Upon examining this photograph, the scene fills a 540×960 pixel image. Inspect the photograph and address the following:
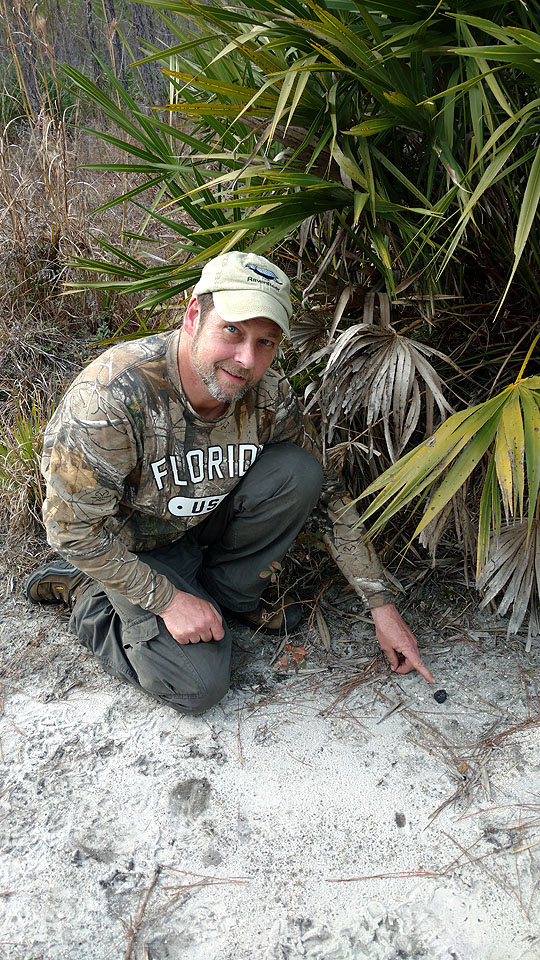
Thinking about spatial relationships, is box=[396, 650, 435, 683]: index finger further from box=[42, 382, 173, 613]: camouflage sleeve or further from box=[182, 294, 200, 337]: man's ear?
box=[182, 294, 200, 337]: man's ear

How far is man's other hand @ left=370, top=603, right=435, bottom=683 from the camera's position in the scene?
246 cm

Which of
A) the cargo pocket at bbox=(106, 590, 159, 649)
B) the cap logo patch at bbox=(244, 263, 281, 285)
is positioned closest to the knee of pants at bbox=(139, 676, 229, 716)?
the cargo pocket at bbox=(106, 590, 159, 649)

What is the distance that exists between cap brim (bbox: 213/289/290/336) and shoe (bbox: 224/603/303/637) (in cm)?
113

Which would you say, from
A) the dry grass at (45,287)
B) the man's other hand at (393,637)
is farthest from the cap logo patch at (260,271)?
the dry grass at (45,287)

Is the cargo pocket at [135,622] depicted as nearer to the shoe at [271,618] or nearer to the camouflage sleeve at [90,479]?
the camouflage sleeve at [90,479]

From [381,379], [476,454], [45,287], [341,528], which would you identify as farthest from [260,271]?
[45,287]

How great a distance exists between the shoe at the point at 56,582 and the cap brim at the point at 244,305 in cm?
122

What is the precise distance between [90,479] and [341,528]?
87cm

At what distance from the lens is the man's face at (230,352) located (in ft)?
6.88

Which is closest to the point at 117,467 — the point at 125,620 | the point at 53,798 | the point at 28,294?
the point at 125,620

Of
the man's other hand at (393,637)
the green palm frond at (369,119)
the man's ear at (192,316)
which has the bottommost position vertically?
the man's other hand at (393,637)

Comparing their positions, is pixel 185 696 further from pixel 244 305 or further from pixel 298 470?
pixel 244 305

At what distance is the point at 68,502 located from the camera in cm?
216

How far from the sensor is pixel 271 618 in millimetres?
2762
